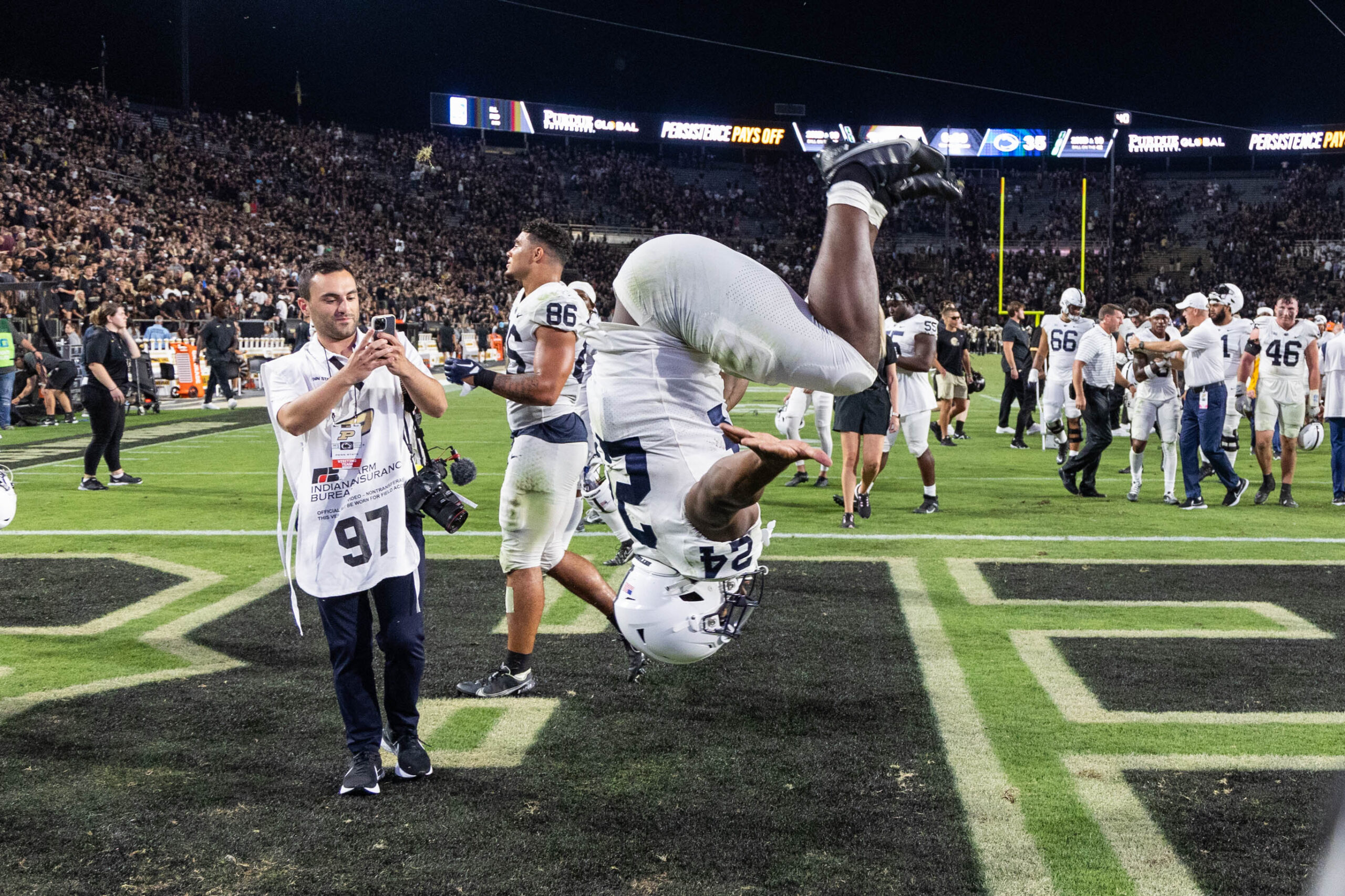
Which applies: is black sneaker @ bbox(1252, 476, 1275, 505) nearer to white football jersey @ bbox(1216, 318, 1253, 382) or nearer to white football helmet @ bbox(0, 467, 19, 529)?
white football jersey @ bbox(1216, 318, 1253, 382)

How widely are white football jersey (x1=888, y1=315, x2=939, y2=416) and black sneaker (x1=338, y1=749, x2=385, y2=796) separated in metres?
6.82

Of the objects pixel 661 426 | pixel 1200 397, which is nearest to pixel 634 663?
pixel 661 426

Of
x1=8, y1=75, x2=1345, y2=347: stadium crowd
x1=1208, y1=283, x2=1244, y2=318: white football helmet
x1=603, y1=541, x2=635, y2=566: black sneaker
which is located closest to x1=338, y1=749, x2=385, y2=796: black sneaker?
x1=603, y1=541, x2=635, y2=566: black sneaker

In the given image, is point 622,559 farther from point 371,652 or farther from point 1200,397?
point 1200,397

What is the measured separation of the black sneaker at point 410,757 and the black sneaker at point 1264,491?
9308mm

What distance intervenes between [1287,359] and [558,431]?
8748mm

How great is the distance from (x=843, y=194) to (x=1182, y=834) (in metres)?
2.33

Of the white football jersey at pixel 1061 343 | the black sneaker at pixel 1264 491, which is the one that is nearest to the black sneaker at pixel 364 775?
the black sneaker at pixel 1264 491

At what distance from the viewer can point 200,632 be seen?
608cm

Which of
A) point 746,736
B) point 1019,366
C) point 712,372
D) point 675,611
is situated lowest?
point 746,736

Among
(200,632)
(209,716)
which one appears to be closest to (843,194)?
(209,716)

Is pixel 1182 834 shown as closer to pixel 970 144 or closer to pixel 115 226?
pixel 115 226

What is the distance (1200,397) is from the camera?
1027 cm

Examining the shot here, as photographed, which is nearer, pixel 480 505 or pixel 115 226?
pixel 480 505
